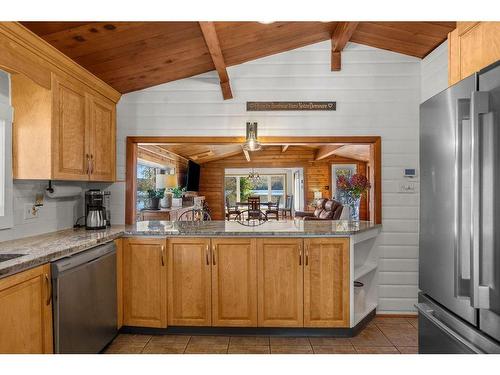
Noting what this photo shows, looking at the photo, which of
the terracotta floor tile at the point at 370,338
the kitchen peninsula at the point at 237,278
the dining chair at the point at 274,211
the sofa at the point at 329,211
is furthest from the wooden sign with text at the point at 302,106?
the dining chair at the point at 274,211

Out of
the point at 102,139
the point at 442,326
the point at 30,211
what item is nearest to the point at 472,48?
the point at 442,326

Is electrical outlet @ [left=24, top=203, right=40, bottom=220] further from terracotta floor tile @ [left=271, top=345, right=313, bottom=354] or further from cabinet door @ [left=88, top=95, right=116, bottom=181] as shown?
terracotta floor tile @ [left=271, top=345, right=313, bottom=354]

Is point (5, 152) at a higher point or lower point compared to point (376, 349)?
higher

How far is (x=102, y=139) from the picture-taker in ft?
10.7

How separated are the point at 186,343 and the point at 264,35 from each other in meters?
2.84

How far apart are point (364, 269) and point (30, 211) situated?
300cm

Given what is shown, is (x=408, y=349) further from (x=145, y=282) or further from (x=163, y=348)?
(x=145, y=282)

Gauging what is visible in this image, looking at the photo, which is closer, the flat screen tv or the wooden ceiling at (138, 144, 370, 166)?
the wooden ceiling at (138, 144, 370, 166)

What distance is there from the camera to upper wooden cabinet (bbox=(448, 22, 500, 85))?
136cm

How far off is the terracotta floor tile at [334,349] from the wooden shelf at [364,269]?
2.03 ft

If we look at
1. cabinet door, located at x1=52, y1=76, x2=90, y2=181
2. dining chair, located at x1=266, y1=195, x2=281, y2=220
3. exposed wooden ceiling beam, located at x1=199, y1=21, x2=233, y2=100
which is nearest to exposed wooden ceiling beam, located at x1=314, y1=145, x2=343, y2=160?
dining chair, located at x1=266, y1=195, x2=281, y2=220

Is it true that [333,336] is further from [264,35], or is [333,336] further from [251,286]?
[264,35]

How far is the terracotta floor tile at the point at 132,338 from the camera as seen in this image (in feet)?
9.73

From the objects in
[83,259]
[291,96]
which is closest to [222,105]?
[291,96]
